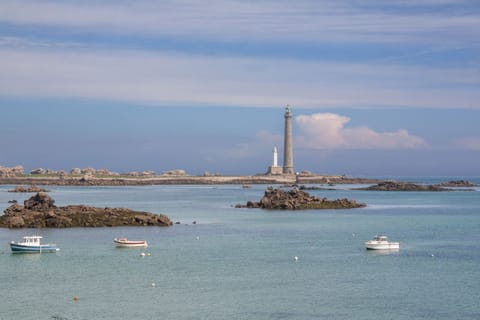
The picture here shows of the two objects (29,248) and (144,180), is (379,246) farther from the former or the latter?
(144,180)

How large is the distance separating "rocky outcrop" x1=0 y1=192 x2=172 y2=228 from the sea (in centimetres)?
202

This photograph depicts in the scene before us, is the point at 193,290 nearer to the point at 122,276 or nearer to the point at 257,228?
the point at 122,276

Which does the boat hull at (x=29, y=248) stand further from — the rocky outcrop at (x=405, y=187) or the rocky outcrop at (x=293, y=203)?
the rocky outcrop at (x=405, y=187)

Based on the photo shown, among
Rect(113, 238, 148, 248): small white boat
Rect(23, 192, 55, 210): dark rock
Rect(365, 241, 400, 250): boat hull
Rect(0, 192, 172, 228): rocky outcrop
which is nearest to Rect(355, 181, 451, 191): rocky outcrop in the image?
Rect(0, 192, 172, 228): rocky outcrop

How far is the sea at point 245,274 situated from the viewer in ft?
97.3

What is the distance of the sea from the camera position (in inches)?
1168

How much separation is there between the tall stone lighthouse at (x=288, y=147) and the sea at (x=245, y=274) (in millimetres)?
105965

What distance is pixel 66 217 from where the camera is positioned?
61.3m

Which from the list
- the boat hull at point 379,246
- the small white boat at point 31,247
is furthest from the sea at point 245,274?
the small white boat at point 31,247

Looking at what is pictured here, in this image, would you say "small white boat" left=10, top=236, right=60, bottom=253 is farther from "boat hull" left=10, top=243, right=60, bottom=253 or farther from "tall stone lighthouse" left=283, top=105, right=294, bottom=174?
"tall stone lighthouse" left=283, top=105, right=294, bottom=174

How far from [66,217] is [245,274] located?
2752 cm

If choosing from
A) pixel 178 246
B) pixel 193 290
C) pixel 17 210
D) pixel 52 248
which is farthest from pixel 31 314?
pixel 17 210

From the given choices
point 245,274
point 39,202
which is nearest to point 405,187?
point 39,202

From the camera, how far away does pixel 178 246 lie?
49.1 metres
